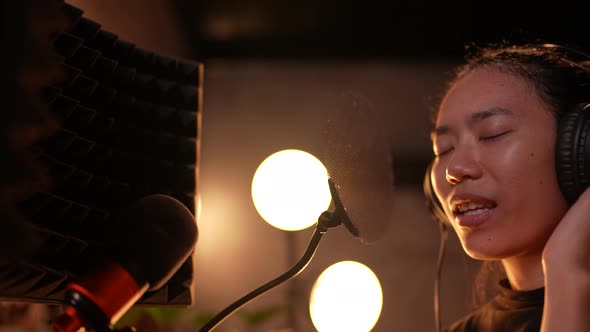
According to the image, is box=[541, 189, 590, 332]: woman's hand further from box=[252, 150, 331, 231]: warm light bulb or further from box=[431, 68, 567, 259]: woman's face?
box=[252, 150, 331, 231]: warm light bulb

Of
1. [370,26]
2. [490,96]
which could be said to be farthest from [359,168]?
[370,26]

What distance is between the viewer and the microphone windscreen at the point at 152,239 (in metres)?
0.52

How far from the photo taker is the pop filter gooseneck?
671mm

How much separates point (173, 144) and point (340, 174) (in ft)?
0.79

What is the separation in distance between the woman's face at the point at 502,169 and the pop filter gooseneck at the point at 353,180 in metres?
0.14

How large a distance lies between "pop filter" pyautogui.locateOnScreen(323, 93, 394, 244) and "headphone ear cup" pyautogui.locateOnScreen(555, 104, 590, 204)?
302 mm

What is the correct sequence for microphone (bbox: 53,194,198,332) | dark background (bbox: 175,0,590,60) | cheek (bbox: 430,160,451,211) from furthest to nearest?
1. dark background (bbox: 175,0,590,60)
2. cheek (bbox: 430,160,451,211)
3. microphone (bbox: 53,194,198,332)

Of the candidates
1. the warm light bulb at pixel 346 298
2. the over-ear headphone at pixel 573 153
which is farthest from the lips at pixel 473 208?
the warm light bulb at pixel 346 298

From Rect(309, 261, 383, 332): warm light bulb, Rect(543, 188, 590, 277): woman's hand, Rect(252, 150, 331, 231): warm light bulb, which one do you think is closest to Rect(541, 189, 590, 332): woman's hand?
Rect(543, 188, 590, 277): woman's hand

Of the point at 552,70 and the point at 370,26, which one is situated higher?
the point at 370,26

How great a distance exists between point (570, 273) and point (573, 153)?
0.20 m

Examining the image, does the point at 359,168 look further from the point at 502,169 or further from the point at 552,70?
the point at 552,70

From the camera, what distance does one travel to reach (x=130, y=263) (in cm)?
52

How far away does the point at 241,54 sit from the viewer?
330 centimetres
